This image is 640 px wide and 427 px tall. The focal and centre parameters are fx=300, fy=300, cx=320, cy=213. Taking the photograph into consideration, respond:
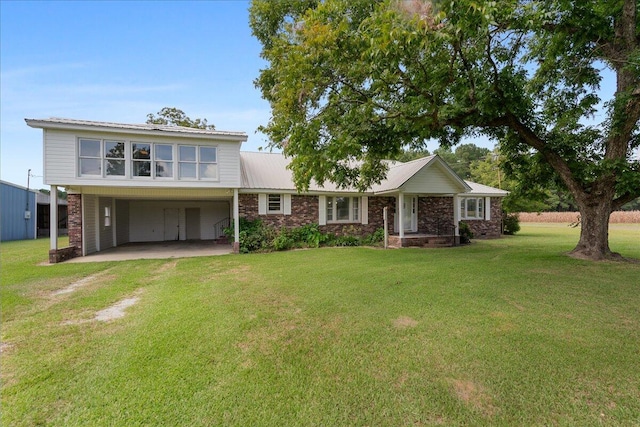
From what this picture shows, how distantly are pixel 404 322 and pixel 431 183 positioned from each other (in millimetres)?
11331

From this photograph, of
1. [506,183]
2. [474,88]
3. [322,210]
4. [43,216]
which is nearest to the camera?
[474,88]

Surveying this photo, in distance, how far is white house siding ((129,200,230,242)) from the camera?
1770 centimetres

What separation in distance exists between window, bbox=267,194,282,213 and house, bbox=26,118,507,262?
5 cm

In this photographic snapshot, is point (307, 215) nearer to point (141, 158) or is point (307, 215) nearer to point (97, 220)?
point (141, 158)

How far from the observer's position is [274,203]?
14180 mm

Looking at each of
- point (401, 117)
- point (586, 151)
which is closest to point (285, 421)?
point (401, 117)

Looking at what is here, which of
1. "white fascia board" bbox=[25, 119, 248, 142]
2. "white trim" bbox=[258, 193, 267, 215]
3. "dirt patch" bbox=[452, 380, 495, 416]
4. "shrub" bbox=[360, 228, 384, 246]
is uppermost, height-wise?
"white fascia board" bbox=[25, 119, 248, 142]

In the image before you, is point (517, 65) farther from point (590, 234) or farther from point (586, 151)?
point (590, 234)

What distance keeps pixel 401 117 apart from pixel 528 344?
5928 mm

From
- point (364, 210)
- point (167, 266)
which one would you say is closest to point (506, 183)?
point (364, 210)

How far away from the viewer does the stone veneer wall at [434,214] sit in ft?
54.2

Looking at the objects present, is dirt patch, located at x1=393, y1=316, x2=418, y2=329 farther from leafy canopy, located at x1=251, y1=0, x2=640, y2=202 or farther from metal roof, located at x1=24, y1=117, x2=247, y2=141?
metal roof, located at x1=24, y1=117, x2=247, y2=141

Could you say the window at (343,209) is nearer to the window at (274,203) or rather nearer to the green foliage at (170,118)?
the window at (274,203)

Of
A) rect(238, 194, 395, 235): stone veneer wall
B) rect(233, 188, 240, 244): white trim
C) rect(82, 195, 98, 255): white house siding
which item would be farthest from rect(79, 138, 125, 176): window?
rect(238, 194, 395, 235): stone veneer wall
